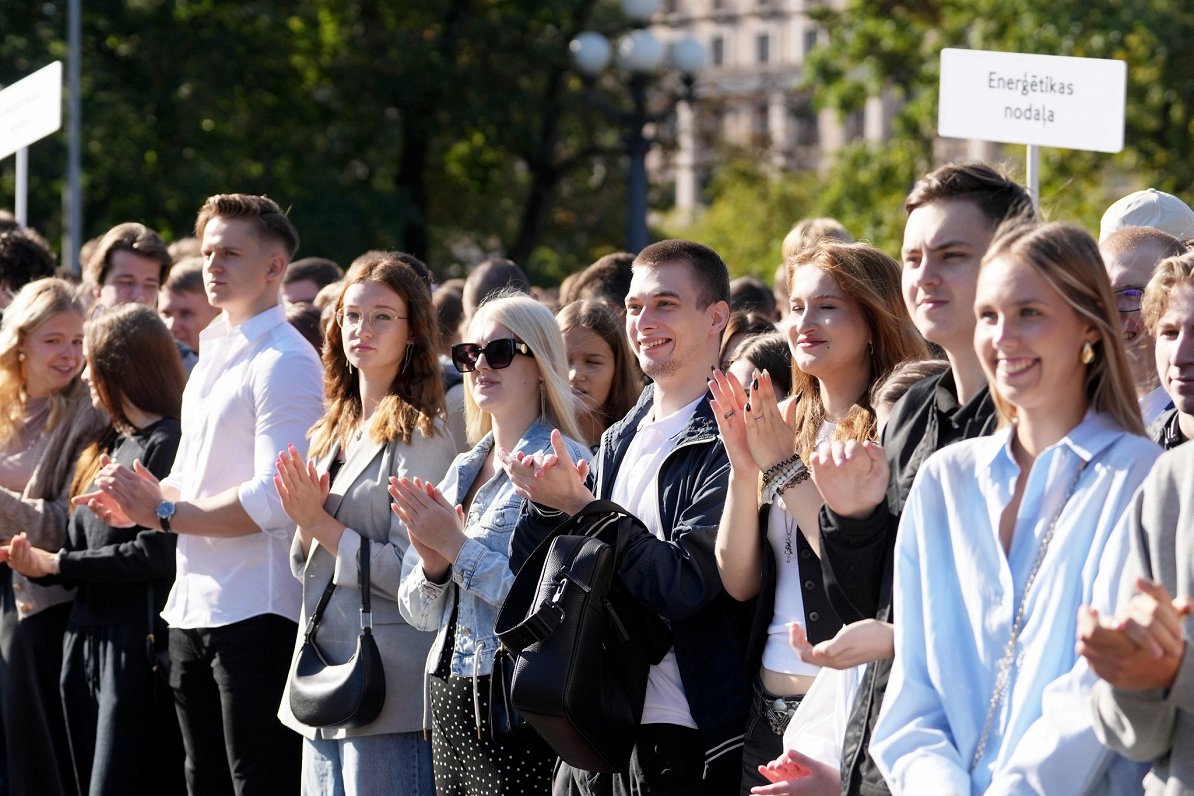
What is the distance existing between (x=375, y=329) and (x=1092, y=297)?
2.98 m

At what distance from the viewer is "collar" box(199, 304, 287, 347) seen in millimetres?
5926

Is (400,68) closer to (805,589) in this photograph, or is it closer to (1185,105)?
(1185,105)

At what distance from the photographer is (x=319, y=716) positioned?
511 centimetres

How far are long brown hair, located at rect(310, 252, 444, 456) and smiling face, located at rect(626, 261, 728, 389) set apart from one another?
1.06 metres

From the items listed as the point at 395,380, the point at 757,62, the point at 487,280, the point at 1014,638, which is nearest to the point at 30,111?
the point at 487,280

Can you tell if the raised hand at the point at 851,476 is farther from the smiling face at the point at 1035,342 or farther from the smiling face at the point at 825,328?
the smiling face at the point at 825,328

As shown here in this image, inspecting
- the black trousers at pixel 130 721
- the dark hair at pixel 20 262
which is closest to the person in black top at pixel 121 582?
the black trousers at pixel 130 721

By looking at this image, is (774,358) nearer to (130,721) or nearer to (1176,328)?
(1176,328)

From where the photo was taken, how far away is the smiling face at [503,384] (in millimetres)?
4973

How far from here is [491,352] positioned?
495 cm

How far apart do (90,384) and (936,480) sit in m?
4.45

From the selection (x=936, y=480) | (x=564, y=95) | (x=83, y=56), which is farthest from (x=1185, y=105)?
(x=936, y=480)

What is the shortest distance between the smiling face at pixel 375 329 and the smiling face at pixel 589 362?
27.6 inches

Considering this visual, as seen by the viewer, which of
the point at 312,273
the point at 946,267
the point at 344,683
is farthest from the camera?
the point at 312,273
